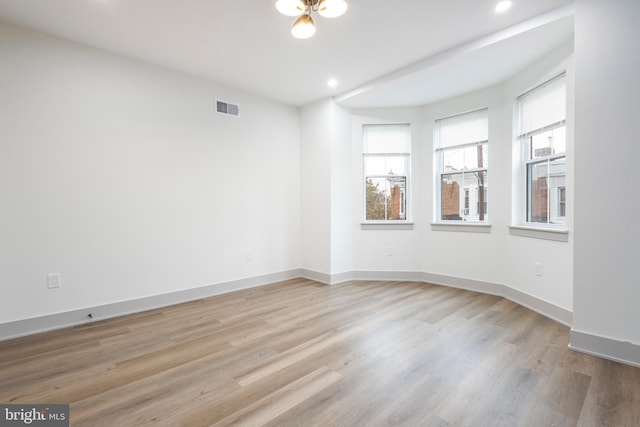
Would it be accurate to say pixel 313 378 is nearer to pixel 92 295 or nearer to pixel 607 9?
pixel 92 295

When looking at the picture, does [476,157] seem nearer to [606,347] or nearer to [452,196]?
[452,196]

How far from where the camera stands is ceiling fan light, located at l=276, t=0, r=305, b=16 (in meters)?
2.23

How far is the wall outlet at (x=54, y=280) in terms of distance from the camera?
2.89 meters

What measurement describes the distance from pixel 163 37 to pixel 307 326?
3.26 metres

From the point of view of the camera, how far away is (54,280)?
2.92 m

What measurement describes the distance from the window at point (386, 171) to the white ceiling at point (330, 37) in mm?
925

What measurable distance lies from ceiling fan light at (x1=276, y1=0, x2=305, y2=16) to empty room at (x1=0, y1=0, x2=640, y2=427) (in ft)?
0.12

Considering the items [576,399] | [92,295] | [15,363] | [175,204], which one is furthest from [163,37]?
[576,399]

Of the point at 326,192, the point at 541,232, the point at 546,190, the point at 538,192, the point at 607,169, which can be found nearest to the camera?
the point at 607,169

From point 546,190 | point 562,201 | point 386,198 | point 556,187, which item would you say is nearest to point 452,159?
point 386,198

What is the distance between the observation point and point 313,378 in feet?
6.65

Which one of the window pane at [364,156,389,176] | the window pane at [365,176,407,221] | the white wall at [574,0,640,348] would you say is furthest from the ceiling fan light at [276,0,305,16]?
the window pane at [365,176,407,221]

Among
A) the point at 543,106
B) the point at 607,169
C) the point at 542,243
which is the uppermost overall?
the point at 543,106

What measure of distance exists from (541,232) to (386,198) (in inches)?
86.1
